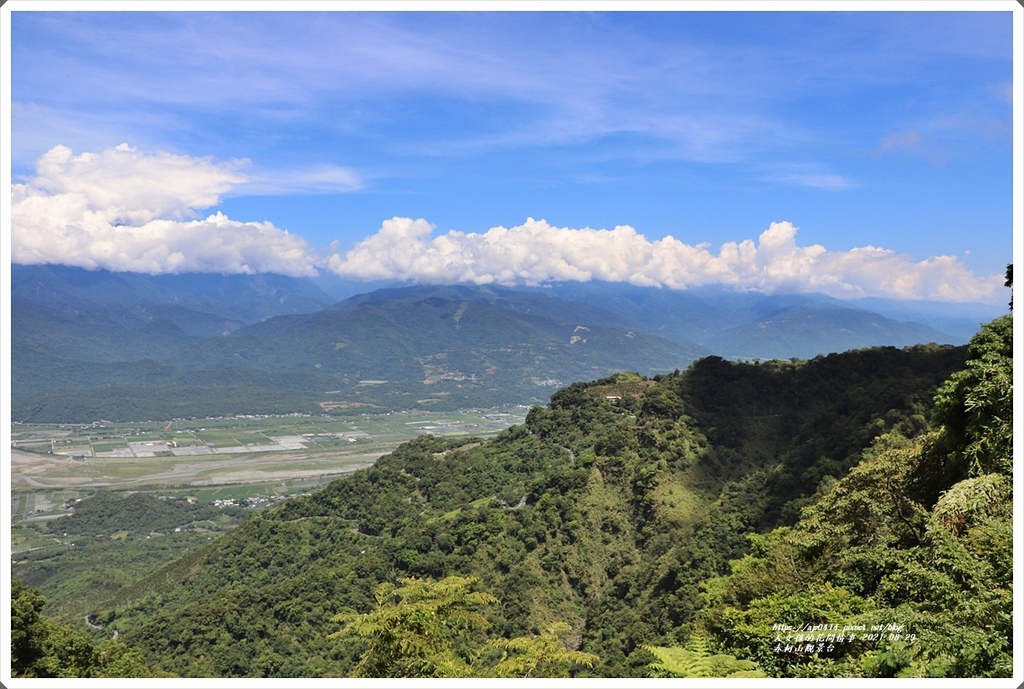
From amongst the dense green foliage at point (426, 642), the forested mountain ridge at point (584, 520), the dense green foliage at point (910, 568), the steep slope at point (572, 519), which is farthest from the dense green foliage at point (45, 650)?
the dense green foliage at point (910, 568)

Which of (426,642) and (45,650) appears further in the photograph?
(45,650)

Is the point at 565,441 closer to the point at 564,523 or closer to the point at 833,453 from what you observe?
the point at 564,523

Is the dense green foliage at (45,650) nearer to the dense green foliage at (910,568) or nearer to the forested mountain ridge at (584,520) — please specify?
the forested mountain ridge at (584,520)

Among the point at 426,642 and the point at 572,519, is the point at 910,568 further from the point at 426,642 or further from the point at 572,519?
the point at 572,519

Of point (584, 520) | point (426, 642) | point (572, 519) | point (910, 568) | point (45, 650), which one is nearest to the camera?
point (910, 568)

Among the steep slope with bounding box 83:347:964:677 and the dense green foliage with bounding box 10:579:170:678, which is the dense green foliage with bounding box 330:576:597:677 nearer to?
the dense green foliage with bounding box 10:579:170:678

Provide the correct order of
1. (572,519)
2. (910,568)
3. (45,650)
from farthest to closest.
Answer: (572,519) < (45,650) < (910,568)

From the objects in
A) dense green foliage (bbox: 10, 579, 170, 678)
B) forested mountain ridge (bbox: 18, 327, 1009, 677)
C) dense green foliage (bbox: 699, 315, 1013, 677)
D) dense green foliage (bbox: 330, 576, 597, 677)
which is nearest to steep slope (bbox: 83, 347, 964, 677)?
forested mountain ridge (bbox: 18, 327, 1009, 677)

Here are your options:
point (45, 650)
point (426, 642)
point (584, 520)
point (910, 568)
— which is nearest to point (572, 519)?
point (584, 520)
